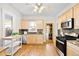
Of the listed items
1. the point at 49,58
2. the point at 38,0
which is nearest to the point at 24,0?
the point at 38,0

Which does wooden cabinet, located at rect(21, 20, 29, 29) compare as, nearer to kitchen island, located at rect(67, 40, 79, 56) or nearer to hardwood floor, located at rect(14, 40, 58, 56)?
hardwood floor, located at rect(14, 40, 58, 56)

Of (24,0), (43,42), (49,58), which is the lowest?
(43,42)

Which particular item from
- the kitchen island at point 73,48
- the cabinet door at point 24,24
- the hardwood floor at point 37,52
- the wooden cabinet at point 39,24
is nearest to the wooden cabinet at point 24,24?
the cabinet door at point 24,24

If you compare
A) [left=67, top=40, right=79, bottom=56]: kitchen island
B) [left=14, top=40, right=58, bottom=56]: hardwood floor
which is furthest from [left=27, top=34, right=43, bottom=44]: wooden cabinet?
[left=67, top=40, right=79, bottom=56]: kitchen island

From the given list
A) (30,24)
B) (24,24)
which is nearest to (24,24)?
(24,24)

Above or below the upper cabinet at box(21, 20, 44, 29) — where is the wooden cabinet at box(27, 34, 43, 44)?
below

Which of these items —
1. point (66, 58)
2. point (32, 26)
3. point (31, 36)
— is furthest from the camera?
point (32, 26)

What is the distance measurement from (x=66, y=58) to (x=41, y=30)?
9.93m

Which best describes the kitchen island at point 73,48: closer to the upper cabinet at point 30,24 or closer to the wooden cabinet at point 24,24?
the upper cabinet at point 30,24

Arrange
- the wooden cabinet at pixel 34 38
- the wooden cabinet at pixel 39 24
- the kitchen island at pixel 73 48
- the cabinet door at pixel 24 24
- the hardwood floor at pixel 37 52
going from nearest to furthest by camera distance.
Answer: the kitchen island at pixel 73 48 < the hardwood floor at pixel 37 52 < the wooden cabinet at pixel 34 38 < the cabinet door at pixel 24 24 < the wooden cabinet at pixel 39 24

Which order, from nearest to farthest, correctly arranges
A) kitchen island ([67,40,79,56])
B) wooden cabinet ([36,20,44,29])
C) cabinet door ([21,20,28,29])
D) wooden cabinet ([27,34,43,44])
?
kitchen island ([67,40,79,56])
wooden cabinet ([27,34,43,44])
cabinet door ([21,20,28,29])
wooden cabinet ([36,20,44,29])

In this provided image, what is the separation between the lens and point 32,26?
35.8 feet

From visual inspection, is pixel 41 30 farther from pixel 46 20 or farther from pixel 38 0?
pixel 38 0

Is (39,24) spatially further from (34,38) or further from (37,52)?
(37,52)
